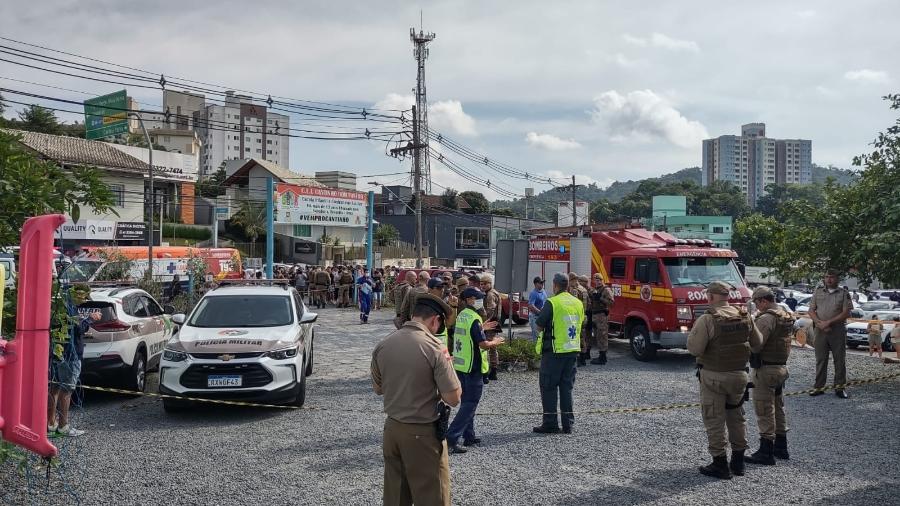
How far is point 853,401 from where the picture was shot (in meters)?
10.6

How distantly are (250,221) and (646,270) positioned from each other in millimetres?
43630

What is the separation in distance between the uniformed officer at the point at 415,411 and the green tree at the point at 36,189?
9.65 feet

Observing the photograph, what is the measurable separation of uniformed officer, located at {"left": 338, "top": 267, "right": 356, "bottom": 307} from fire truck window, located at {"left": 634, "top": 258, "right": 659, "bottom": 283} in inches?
642

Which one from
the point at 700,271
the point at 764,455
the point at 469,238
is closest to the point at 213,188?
the point at 469,238

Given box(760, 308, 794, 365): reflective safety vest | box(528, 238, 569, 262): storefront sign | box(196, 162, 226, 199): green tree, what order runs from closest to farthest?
box(760, 308, 794, 365): reflective safety vest, box(528, 238, 569, 262): storefront sign, box(196, 162, 226, 199): green tree

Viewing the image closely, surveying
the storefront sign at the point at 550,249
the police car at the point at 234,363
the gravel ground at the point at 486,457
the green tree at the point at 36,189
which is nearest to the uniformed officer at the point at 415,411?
the gravel ground at the point at 486,457

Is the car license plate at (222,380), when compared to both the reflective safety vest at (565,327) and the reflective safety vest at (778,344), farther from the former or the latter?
the reflective safety vest at (778,344)

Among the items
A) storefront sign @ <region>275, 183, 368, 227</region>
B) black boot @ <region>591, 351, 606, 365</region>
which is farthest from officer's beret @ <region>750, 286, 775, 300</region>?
storefront sign @ <region>275, 183, 368, 227</region>

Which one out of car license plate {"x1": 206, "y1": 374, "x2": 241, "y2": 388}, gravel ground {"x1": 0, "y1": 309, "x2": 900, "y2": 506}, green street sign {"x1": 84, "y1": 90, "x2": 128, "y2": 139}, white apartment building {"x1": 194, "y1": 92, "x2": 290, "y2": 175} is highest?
white apartment building {"x1": 194, "y1": 92, "x2": 290, "y2": 175}

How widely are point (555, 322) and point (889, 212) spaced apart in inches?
244

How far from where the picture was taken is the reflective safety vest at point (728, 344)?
21.9 ft

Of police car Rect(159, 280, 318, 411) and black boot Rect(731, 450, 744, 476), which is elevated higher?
police car Rect(159, 280, 318, 411)

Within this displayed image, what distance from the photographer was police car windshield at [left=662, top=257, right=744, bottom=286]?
14133 millimetres

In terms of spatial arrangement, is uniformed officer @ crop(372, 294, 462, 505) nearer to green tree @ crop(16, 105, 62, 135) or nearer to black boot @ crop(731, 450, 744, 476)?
black boot @ crop(731, 450, 744, 476)
